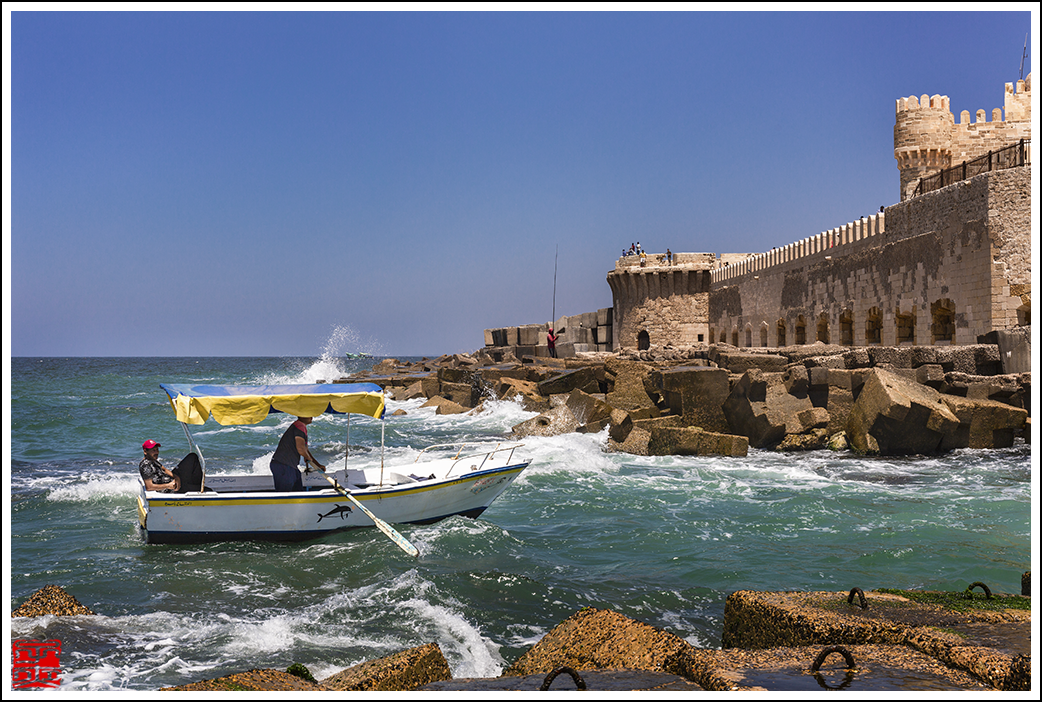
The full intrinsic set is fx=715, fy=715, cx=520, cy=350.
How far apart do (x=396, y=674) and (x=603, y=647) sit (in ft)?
3.63

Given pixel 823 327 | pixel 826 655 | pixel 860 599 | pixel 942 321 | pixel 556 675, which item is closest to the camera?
pixel 556 675

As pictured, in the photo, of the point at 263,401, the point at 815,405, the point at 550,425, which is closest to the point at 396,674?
the point at 263,401

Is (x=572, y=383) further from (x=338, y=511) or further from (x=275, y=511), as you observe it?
(x=275, y=511)

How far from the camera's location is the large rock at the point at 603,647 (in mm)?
3561

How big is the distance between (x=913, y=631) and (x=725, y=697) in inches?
66.8

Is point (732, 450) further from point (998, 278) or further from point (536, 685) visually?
point (536, 685)

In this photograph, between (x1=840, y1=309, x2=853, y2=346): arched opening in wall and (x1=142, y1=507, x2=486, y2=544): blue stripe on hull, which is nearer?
(x1=142, y1=507, x2=486, y2=544): blue stripe on hull

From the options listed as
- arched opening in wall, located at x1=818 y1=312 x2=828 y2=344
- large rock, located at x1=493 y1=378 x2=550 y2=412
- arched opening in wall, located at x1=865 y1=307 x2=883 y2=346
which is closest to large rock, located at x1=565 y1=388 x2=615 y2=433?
large rock, located at x1=493 y1=378 x2=550 y2=412

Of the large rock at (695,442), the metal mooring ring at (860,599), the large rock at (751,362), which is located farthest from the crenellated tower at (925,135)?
the metal mooring ring at (860,599)

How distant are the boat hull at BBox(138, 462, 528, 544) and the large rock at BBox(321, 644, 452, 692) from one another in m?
4.57

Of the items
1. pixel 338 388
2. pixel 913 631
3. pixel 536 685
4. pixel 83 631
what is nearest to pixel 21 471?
pixel 338 388

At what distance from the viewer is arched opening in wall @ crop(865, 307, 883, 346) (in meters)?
21.0

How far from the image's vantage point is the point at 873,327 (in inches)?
840

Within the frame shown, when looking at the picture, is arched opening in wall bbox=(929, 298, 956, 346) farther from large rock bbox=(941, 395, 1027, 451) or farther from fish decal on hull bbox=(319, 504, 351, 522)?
fish decal on hull bbox=(319, 504, 351, 522)
